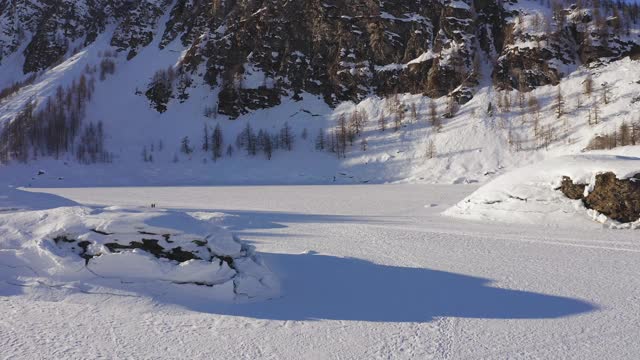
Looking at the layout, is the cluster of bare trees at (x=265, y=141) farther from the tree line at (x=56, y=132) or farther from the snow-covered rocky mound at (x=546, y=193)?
the snow-covered rocky mound at (x=546, y=193)

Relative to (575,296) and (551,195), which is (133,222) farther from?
(551,195)

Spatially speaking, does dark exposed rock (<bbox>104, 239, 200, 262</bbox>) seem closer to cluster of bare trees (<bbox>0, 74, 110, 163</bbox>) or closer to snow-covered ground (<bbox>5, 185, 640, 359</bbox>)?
snow-covered ground (<bbox>5, 185, 640, 359</bbox>)

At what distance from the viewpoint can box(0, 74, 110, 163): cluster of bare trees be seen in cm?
7791

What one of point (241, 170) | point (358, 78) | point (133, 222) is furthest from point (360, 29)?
point (133, 222)

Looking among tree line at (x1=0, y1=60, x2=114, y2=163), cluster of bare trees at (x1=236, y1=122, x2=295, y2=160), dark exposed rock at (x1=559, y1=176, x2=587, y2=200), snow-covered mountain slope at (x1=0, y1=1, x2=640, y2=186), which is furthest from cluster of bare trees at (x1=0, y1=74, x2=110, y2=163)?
dark exposed rock at (x1=559, y1=176, x2=587, y2=200)

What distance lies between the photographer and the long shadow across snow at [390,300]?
22.4 ft

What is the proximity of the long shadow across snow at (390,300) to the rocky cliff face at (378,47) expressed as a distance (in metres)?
68.8

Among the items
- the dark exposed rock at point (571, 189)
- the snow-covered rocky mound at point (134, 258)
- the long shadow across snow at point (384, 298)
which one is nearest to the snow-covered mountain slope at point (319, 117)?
the dark exposed rock at point (571, 189)

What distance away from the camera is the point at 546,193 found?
15.9 meters

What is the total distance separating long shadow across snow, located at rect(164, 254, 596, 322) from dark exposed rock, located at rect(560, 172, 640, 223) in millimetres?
8333

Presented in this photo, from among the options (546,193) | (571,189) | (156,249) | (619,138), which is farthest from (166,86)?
(156,249)

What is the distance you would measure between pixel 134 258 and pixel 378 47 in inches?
3283

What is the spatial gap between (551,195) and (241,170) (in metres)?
55.7

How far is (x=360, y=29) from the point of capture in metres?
88.4
